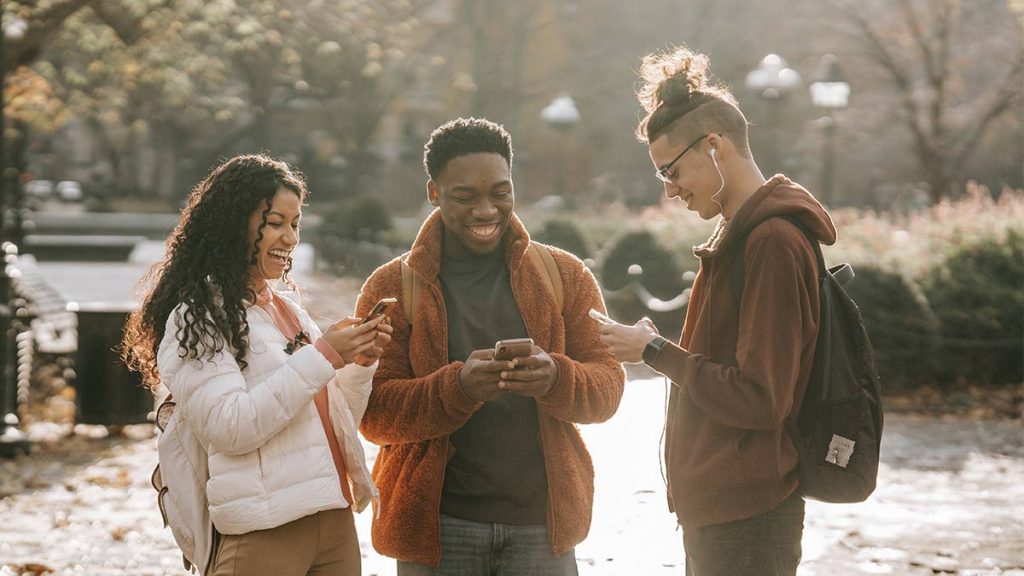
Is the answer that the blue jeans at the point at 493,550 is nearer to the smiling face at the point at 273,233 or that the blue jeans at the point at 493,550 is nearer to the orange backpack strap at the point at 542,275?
the orange backpack strap at the point at 542,275

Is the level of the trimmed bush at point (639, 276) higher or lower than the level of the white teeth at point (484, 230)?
lower

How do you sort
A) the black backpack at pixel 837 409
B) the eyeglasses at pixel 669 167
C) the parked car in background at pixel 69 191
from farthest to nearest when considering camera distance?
the parked car in background at pixel 69 191
the eyeglasses at pixel 669 167
the black backpack at pixel 837 409

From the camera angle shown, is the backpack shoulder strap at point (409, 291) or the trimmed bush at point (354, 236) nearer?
the backpack shoulder strap at point (409, 291)

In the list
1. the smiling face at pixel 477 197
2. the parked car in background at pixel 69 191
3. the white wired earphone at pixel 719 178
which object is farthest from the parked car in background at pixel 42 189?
the white wired earphone at pixel 719 178

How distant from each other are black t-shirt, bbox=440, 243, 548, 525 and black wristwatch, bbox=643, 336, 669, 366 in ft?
1.22

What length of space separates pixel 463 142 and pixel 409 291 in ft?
1.43

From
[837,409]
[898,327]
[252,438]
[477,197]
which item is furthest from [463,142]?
[898,327]

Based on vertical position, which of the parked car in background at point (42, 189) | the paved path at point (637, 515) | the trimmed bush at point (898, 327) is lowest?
the paved path at point (637, 515)

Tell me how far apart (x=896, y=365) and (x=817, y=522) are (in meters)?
5.58

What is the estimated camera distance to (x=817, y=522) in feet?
25.0

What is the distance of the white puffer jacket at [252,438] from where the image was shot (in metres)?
2.96

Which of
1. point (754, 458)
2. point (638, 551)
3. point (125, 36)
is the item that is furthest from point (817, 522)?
point (125, 36)

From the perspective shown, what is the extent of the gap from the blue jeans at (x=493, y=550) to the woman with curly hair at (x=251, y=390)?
0.25 meters

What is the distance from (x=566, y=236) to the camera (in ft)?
63.4
